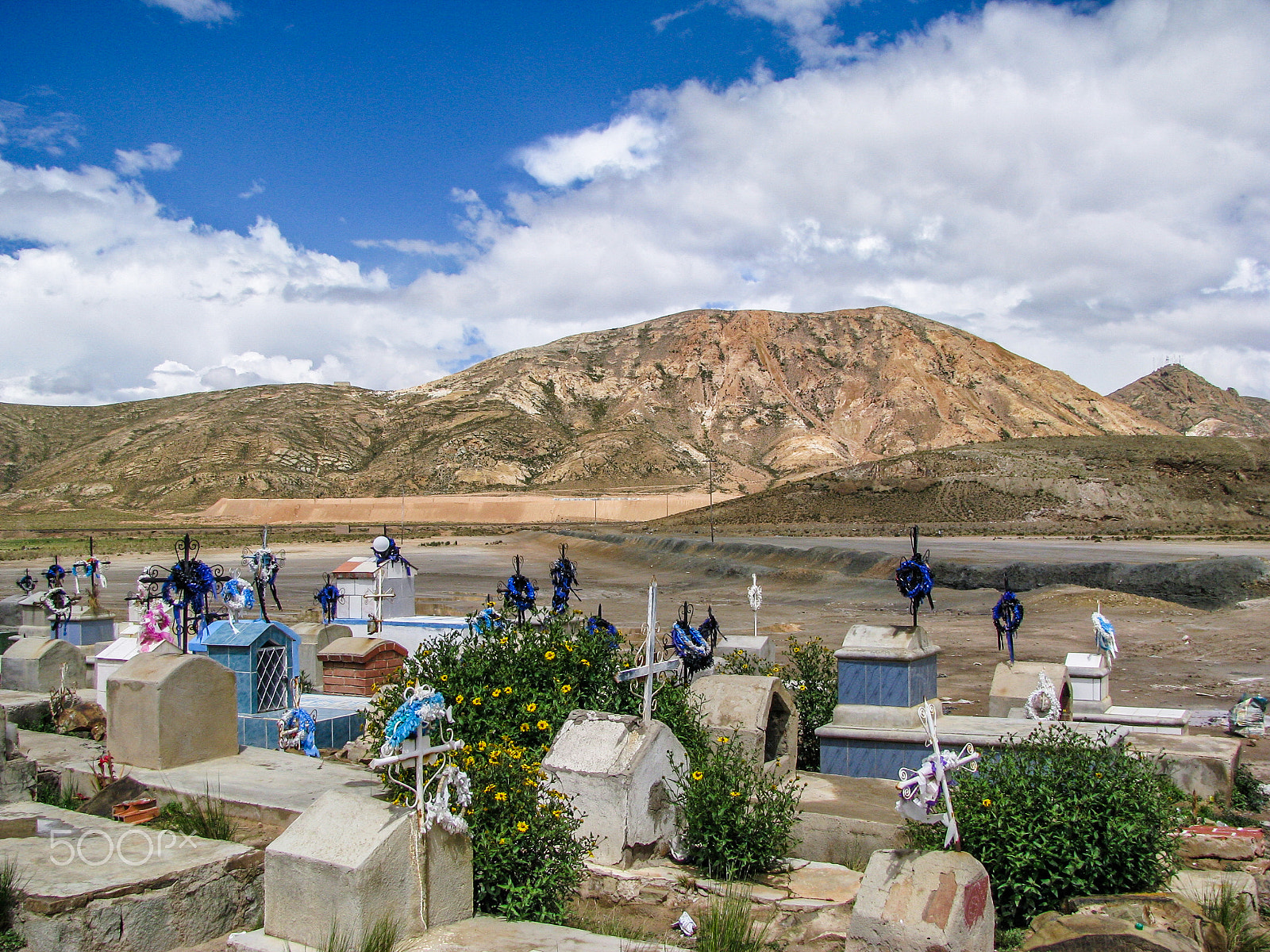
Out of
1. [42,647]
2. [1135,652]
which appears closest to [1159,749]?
[42,647]

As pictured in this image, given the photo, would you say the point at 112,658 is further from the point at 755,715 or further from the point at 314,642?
the point at 755,715

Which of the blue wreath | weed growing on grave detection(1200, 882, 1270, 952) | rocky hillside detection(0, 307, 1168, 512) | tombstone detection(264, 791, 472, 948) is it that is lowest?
weed growing on grave detection(1200, 882, 1270, 952)

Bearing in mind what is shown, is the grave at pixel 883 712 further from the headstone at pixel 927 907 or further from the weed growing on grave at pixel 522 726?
the headstone at pixel 927 907

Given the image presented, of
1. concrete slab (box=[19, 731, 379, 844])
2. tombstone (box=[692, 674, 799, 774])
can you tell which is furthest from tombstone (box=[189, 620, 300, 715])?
tombstone (box=[692, 674, 799, 774])

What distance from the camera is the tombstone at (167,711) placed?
253 inches

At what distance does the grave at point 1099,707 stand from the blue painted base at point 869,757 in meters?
1.83

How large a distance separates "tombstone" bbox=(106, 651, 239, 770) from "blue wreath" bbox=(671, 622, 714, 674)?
11.8 feet

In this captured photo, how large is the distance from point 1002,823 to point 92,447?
146957 millimetres

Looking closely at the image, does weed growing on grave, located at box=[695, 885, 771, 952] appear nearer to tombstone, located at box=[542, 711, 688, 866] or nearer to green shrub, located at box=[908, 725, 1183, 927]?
tombstone, located at box=[542, 711, 688, 866]

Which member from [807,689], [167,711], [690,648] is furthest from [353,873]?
[807,689]

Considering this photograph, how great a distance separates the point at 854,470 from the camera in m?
83.3

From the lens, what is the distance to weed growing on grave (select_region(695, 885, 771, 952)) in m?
4.48

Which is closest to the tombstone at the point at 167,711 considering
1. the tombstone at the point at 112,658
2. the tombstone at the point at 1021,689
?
the tombstone at the point at 112,658

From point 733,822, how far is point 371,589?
915 cm
